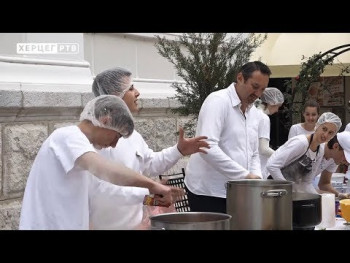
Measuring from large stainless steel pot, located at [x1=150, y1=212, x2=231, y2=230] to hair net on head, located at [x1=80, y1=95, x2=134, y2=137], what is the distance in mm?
485

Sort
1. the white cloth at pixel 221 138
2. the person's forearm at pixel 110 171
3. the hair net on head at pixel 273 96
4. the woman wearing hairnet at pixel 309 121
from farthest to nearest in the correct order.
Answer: the woman wearing hairnet at pixel 309 121 → the hair net on head at pixel 273 96 → the white cloth at pixel 221 138 → the person's forearm at pixel 110 171

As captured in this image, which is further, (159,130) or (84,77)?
(159,130)

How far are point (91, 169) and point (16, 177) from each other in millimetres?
2579

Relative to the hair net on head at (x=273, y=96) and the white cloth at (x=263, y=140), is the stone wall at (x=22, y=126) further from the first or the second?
the hair net on head at (x=273, y=96)

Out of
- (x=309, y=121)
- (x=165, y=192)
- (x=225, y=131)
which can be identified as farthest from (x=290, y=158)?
Answer: (x=309, y=121)

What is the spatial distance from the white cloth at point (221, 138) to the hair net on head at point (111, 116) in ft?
3.83

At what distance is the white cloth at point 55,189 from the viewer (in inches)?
109

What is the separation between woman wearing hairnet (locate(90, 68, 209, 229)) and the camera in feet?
10.2
